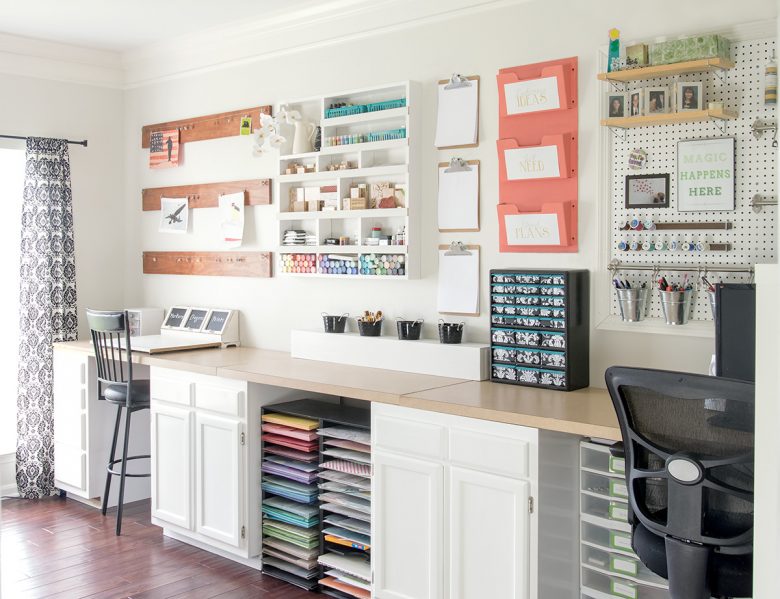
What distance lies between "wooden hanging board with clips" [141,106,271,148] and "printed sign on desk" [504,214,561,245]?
1.70 metres

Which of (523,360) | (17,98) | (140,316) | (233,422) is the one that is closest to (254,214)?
(140,316)

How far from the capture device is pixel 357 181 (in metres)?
3.99

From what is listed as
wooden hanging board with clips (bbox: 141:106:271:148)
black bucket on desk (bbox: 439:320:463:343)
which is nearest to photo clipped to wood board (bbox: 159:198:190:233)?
wooden hanging board with clips (bbox: 141:106:271:148)

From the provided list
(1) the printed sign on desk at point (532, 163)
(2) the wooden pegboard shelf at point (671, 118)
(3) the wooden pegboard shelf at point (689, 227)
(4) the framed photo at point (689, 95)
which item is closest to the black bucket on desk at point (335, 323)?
(1) the printed sign on desk at point (532, 163)

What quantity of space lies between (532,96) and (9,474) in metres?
3.84

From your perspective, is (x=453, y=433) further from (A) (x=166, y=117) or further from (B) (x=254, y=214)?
(A) (x=166, y=117)

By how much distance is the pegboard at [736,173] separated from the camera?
2.82m

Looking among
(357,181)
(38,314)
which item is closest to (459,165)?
(357,181)

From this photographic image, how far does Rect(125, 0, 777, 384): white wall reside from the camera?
313cm

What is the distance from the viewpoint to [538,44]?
133 inches

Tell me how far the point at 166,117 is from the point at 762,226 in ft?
12.0

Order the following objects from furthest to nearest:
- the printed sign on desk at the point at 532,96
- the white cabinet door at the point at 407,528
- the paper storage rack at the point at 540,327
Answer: the printed sign on desk at the point at 532,96 → the paper storage rack at the point at 540,327 → the white cabinet door at the point at 407,528

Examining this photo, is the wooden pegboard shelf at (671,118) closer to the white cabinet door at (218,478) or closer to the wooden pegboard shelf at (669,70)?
the wooden pegboard shelf at (669,70)

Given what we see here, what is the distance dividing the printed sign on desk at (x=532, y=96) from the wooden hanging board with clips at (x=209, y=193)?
62.1 inches
